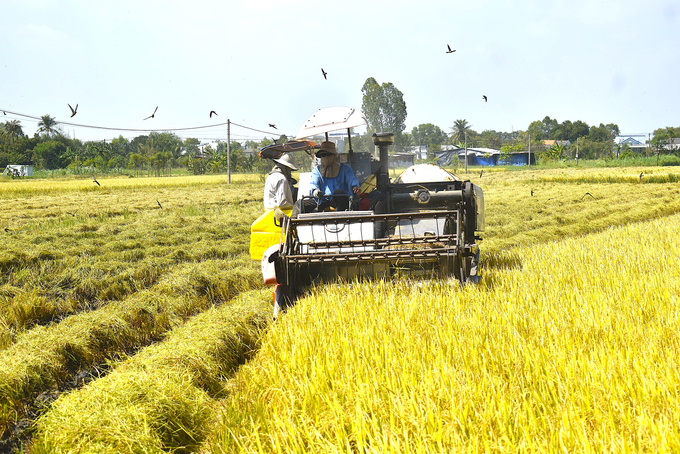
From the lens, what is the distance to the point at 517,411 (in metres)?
2.41

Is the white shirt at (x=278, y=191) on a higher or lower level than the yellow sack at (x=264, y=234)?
higher

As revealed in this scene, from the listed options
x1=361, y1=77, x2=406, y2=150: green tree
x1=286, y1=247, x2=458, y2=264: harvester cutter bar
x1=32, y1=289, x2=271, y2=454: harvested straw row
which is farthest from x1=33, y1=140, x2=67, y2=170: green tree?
x1=32, y1=289, x2=271, y2=454: harvested straw row

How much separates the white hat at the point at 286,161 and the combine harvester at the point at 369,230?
0.07 metres

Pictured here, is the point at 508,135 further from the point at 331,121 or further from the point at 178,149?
the point at 331,121

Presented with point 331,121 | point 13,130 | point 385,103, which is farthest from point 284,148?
point 13,130

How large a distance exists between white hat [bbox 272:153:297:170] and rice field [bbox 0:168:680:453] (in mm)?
1583

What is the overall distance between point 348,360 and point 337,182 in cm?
318

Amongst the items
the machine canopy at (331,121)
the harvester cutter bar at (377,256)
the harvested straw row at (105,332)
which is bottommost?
the harvested straw row at (105,332)

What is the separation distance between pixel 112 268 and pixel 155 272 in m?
0.58

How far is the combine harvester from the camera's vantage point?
487 cm

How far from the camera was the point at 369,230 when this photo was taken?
5.65 m

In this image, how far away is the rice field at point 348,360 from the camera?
2416 mm

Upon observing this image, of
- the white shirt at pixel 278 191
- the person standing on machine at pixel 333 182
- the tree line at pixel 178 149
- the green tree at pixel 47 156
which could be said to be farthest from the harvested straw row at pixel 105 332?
the green tree at pixel 47 156

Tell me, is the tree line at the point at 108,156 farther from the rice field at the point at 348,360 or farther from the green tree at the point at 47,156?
the rice field at the point at 348,360
